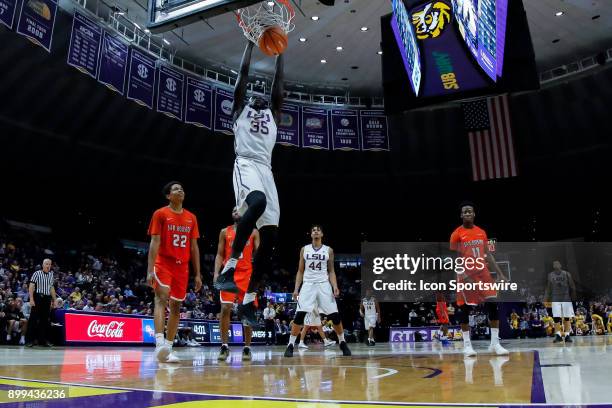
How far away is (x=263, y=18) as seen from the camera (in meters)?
5.20

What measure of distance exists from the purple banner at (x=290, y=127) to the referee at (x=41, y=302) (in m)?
9.81

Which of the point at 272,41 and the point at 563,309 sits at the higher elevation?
the point at 272,41

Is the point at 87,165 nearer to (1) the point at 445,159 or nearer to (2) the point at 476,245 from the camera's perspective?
(1) the point at 445,159

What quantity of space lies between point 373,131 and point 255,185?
15.9 meters

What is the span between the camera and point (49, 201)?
22.5 metres

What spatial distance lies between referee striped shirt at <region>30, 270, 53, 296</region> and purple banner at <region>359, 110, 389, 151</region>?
40.1ft

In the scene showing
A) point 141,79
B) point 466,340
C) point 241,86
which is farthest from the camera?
point 141,79

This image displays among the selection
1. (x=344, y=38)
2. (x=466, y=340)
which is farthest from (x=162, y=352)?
(x=344, y=38)

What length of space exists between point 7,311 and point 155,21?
870 cm

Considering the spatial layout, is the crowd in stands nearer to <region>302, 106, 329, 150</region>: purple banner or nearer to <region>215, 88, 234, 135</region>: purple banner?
<region>215, 88, 234, 135</region>: purple banner

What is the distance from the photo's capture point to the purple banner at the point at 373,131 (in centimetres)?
1952

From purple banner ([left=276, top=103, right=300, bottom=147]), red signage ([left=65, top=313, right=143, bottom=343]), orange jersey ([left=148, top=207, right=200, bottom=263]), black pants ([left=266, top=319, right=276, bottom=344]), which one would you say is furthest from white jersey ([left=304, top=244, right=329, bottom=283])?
purple banner ([left=276, top=103, right=300, bottom=147])

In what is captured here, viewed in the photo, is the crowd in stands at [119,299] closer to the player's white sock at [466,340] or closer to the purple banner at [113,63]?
the purple banner at [113,63]

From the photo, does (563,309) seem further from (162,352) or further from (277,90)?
(162,352)
